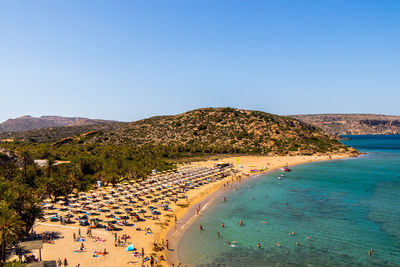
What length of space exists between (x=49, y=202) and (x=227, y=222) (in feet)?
107

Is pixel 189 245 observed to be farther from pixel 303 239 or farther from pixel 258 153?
pixel 258 153

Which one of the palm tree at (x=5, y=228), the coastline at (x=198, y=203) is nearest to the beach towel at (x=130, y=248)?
the coastline at (x=198, y=203)

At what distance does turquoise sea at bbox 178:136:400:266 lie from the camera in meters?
27.9

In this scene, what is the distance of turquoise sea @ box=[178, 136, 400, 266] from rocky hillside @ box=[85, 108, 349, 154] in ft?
186

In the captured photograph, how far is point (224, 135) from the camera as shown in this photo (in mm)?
138625

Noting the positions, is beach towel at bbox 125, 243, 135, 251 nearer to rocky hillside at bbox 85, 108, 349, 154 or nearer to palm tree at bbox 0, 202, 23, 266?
palm tree at bbox 0, 202, 23, 266

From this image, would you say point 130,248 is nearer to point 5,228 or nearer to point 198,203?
point 5,228

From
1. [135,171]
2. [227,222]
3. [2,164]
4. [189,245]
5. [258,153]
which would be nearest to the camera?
[189,245]

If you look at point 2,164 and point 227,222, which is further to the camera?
point 2,164

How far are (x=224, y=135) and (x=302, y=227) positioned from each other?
10327 centimetres

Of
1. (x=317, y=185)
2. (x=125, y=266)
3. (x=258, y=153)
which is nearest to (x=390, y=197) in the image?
(x=317, y=185)

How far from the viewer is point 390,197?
169 feet

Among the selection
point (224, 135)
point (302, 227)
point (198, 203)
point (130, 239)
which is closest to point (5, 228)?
point (130, 239)

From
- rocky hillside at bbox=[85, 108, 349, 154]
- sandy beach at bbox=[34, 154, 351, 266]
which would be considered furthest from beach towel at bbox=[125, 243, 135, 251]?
rocky hillside at bbox=[85, 108, 349, 154]
